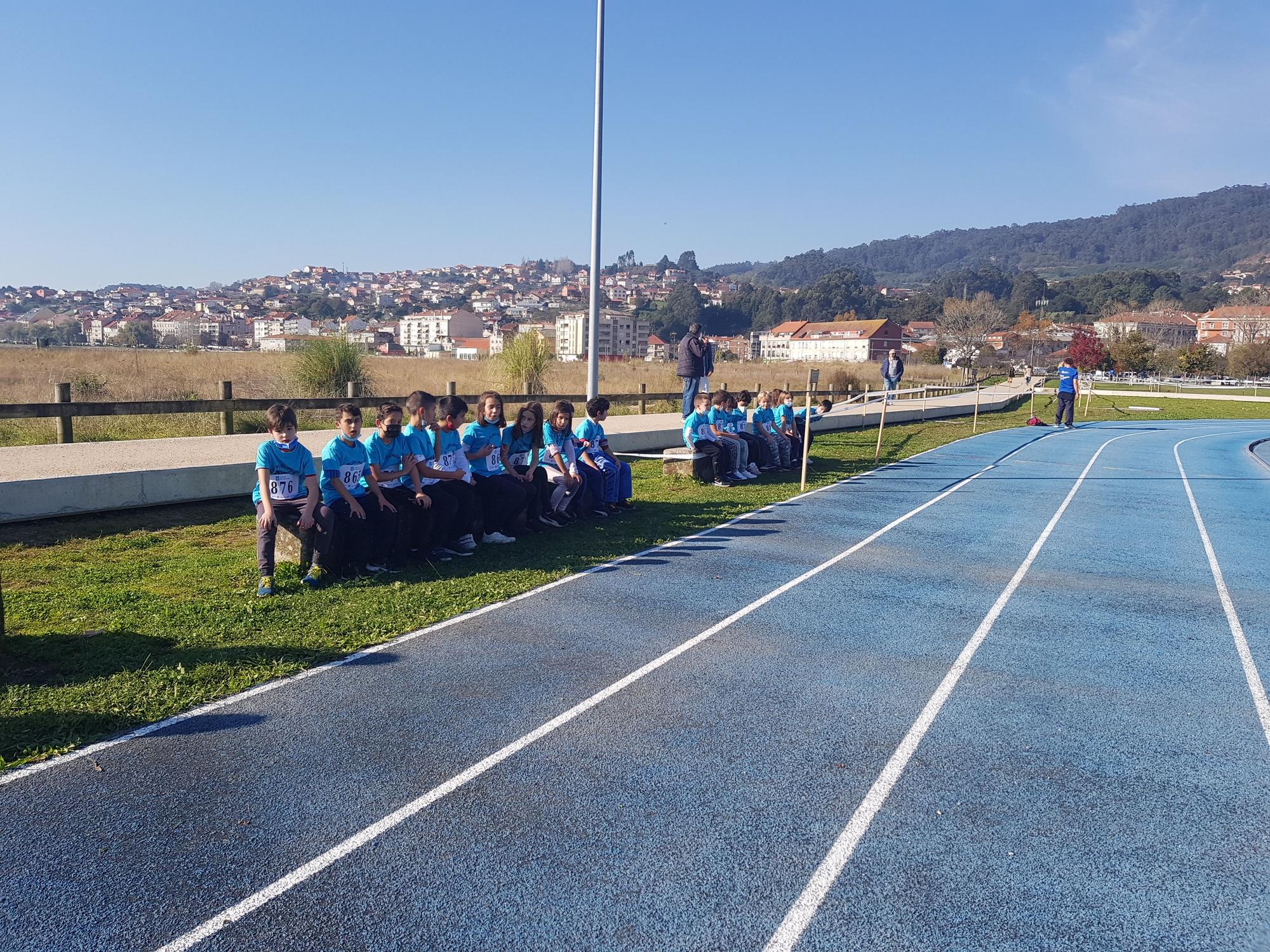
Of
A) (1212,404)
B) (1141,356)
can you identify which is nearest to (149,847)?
(1212,404)

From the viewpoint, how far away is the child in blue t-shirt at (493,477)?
8984 millimetres

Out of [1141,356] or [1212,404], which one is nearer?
[1212,404]

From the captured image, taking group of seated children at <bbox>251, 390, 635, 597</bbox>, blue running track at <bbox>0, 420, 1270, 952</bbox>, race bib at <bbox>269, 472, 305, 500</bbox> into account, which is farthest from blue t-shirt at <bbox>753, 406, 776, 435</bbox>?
race bib at <bbox>269, 472, 305, 500</bbox>

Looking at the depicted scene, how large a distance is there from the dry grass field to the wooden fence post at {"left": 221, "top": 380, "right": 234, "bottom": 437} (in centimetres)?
88

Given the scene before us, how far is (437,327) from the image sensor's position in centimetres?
15025

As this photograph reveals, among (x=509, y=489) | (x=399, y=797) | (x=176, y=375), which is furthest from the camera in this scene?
(x=176, y=375)

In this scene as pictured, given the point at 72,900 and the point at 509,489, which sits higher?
the point at 509,489

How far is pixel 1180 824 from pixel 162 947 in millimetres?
3977

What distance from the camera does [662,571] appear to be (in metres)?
8.03

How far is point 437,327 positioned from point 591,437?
145 meters

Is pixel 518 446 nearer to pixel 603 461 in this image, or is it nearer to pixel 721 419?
pixel 603 461

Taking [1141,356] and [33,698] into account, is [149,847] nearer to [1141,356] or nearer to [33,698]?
[33,698]

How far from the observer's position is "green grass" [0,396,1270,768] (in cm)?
475

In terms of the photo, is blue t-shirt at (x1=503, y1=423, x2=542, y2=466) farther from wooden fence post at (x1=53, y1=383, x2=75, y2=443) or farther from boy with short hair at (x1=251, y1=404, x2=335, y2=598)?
wooden fence post at (x1=53, y1=383, x2=75, y2=443)
